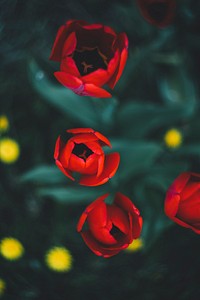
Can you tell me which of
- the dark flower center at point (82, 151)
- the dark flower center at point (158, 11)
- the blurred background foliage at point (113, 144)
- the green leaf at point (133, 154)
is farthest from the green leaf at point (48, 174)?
the dark flower center at point (158, 11)

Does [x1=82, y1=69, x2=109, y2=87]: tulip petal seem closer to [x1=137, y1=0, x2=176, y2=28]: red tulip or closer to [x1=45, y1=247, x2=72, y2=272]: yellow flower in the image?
[x1=137, y1=0, x2=176, y2=28]: red tulip

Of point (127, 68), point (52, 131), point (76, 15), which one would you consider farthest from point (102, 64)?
point (76, 15)

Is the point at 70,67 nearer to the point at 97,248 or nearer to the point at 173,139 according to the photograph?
the point at 97,248

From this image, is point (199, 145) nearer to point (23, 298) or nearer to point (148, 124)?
point (148, 124)

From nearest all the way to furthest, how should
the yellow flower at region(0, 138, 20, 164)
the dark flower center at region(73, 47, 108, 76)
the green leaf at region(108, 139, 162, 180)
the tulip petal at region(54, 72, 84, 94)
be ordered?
1. the tulip petal at region(54, 72, 84, 94)
2. the dark flower center at region(73, 47, 108, 76)
3. the green leaf at region(108, 139, 162, 180)
4. the yellow flower at region(0, 138, 20, 164)

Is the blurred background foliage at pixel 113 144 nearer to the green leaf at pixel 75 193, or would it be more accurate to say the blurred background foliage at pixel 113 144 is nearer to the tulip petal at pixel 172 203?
the green leaf at pixel 75 193

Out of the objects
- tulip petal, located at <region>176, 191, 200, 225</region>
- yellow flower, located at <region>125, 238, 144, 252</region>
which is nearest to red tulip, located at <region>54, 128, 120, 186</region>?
tulip petal, located at <region>176, 191, 200, 225</region>
